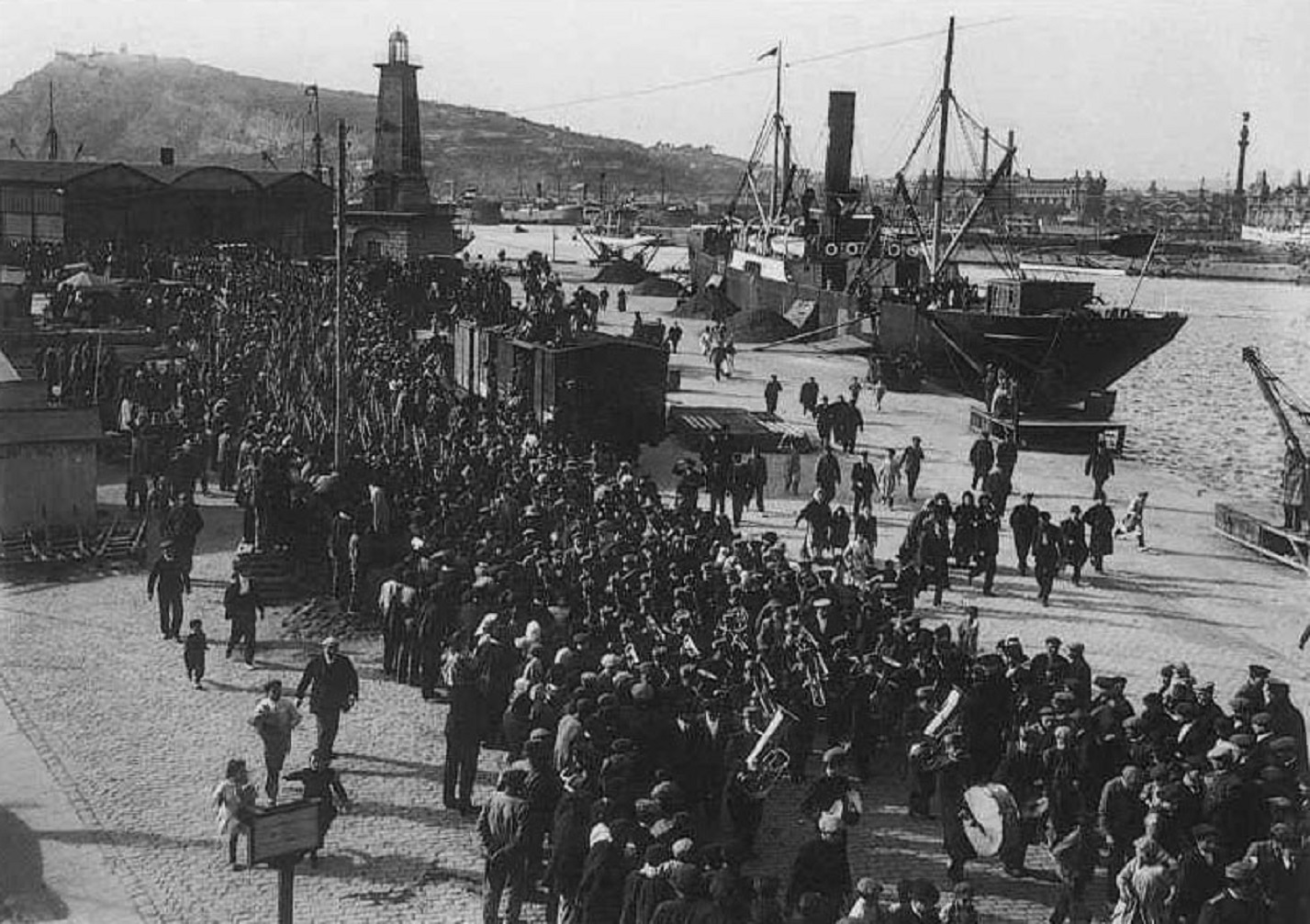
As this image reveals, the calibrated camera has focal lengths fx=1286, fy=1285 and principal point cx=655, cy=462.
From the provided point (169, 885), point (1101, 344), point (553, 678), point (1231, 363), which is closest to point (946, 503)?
point (553, 678)

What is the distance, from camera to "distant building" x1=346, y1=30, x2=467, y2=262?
58.3 meters

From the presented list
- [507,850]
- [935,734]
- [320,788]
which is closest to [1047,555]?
[935,734]

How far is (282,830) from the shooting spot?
25.4 feet

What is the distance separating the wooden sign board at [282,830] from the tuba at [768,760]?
3.42 meters

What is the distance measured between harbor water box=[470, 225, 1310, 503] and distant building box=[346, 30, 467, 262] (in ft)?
102

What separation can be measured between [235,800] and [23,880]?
1558 millimetres

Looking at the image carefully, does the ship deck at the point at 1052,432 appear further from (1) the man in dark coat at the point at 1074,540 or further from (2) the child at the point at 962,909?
(2) the child at the point at 962,909

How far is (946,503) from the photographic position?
1802 cm

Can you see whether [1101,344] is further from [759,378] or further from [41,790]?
[41,790]

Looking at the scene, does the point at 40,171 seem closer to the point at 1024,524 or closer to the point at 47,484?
the point at 47,484

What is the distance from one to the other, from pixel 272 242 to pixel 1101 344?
32.6 meters

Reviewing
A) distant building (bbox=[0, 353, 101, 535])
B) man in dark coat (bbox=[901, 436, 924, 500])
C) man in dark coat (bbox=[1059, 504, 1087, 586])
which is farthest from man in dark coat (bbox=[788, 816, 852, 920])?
man in dark coat (bbox=[901, 436, 924, 500])

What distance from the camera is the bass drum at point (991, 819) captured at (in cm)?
955

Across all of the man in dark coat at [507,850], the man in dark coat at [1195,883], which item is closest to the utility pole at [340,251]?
the man in dark coat at [507,850]
